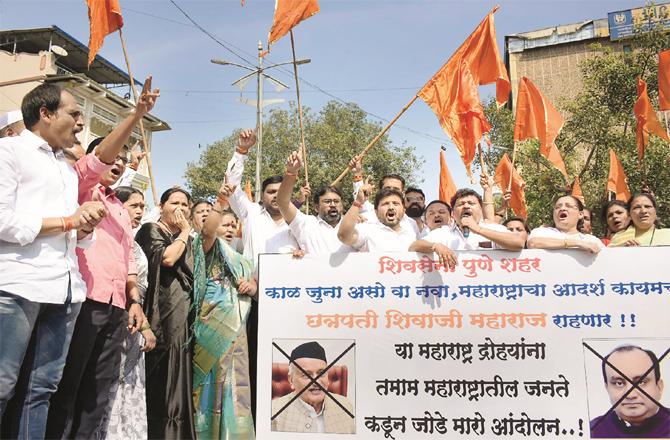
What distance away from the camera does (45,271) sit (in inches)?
103

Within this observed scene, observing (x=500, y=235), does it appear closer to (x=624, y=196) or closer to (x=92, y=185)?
(x=92, y=185)

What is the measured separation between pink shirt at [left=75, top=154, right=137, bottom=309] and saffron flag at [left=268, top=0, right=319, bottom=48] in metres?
2.76

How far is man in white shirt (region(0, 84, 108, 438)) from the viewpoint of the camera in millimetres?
2531

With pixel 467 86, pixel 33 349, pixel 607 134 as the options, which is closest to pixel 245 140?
pixel 33 349

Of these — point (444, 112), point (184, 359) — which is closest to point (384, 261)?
point (184, 359)

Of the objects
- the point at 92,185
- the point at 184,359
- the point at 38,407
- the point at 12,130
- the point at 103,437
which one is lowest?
the point at 103,437

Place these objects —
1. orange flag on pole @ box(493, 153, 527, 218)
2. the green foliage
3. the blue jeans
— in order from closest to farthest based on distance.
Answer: the blue jeans
orange flag on pole @ box(493, 153, 527, 218)
the green foliage

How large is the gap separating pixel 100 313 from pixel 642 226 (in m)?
4.35

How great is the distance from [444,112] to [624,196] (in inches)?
184

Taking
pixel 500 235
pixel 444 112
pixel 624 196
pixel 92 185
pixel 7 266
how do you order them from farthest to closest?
pixel 624 196, pixel 444 112, pixel 500 235, pixel 92 185, pixel 7 266

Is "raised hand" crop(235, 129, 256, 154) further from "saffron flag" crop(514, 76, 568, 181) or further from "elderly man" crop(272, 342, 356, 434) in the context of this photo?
"saffron flag" crop(514, 76, 568, 181)

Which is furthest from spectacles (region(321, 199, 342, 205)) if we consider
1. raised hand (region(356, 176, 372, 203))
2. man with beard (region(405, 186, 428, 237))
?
man with beard (region(405, 186, 428, 237))

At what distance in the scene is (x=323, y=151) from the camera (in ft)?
70.8

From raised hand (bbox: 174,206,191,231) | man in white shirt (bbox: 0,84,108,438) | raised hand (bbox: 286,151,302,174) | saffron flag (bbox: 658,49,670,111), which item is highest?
saffron flag (bbox: 658,49,670,111)
